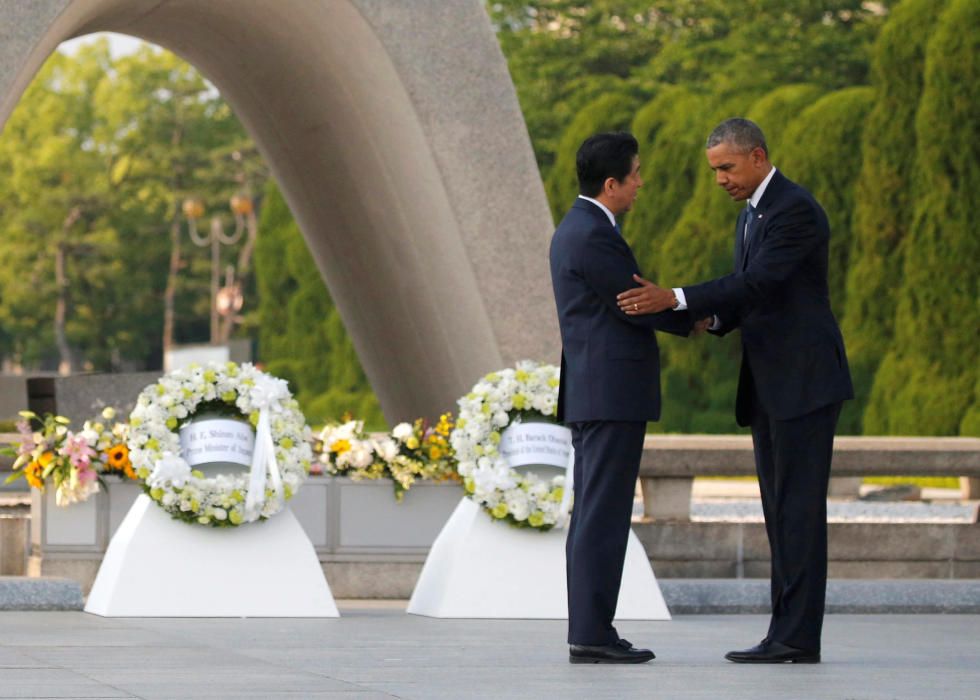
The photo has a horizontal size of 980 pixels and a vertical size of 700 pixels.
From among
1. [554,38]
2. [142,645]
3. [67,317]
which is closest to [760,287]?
[142,645]

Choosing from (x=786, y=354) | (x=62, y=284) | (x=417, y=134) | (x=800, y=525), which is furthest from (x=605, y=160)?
(x=62, y=284)

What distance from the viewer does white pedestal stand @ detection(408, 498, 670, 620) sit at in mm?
9367

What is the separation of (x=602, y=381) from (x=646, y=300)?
367 millimetres

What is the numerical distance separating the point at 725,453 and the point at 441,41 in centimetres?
300

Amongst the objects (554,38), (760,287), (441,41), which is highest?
(554,38)

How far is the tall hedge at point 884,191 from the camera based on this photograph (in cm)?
2470

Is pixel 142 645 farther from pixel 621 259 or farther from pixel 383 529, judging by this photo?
pixel 383 529

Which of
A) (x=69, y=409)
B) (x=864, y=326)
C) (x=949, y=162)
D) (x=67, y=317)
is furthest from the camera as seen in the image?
(x=67, y=317)

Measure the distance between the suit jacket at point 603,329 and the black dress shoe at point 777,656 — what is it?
0.95 m

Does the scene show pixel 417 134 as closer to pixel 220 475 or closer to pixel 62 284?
pixel 220 475

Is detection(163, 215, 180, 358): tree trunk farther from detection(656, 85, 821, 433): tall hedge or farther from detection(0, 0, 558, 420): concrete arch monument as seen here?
detection(0, 0, 558, 420): concrete arch monument

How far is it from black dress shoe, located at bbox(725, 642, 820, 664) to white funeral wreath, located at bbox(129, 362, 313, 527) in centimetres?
274

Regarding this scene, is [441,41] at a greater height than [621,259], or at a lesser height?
greater

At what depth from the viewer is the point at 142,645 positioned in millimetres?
7699
